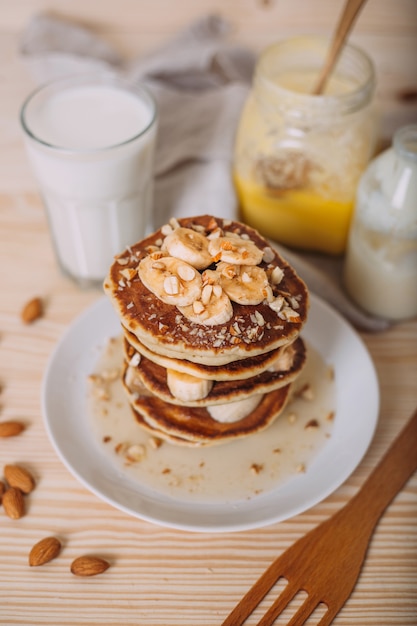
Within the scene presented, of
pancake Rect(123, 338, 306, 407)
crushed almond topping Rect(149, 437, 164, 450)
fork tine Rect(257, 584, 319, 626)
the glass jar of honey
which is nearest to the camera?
fork tine Rect(257, 584, 319, 626)

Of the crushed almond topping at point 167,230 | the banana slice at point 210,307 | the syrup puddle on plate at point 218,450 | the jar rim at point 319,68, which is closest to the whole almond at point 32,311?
the syrup puddle on plate at point 218,450

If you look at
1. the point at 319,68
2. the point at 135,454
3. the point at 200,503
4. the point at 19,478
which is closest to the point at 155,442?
the point at 135,454

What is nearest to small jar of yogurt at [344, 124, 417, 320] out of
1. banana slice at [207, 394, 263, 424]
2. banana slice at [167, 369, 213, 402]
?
banana slice at [207, 394, 263, 424]

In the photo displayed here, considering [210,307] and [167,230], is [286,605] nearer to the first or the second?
[210,307]

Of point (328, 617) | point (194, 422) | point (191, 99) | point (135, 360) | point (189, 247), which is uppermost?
point (189, 247)

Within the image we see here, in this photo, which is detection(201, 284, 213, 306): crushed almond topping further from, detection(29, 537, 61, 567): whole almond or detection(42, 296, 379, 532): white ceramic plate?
detection(29, 537, 61, 567): whole almond

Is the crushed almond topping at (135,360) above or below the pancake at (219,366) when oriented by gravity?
below

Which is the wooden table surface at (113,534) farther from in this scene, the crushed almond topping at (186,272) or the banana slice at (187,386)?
the crushed almond topping at (186,272)
